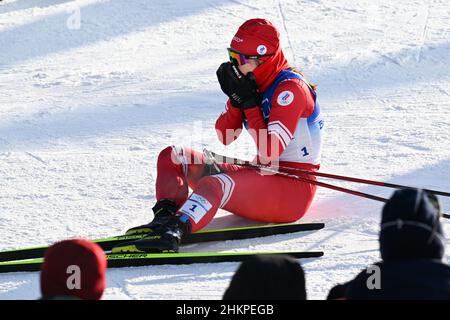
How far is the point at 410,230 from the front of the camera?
10.4 feet

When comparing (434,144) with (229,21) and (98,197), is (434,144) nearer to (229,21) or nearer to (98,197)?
(98,197)

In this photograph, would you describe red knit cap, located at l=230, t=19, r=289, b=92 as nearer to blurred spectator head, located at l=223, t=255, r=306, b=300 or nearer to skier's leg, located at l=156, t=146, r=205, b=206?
skier's leg, located at l=156, t=146, r=205, b=206

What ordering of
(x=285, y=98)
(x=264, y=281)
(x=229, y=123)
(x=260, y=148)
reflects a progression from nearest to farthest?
(x=264, y=281), (x=285, y=98), (x=260, y=148), (x=229, y=123)

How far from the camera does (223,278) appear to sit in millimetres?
5031

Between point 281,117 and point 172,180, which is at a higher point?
point 281,117

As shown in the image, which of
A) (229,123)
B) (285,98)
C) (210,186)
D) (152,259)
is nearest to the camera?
(152,259)

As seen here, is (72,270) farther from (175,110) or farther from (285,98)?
(175,110)

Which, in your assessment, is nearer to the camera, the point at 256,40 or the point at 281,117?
the point at 281,117

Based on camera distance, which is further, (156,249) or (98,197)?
(98,197)

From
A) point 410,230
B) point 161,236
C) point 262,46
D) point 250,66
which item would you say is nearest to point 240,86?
point 250,66

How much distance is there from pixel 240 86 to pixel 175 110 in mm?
2378

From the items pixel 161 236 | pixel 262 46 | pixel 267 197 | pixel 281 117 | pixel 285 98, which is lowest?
A: pixel 161 236

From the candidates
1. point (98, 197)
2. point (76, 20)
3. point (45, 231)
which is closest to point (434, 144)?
point (98, 197)

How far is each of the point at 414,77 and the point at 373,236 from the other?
339 cm
